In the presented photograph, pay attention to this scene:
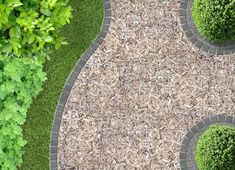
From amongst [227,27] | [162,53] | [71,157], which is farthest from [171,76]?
[71,157]

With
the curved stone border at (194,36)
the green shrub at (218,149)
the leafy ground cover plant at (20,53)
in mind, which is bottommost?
the green shrub at (218,149)

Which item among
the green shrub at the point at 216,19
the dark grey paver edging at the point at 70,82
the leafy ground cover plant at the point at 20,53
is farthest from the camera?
the dark grey paver edging at the point at 70,82

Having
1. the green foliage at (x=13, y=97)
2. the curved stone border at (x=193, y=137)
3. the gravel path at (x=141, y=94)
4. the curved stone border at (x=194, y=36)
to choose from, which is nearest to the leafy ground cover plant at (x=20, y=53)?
the green foliage at (x=13, y=97)

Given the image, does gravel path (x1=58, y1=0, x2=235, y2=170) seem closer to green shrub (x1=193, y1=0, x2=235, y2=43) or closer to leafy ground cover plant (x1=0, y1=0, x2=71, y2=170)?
green shrub (x1=193, y1=0, x2=235, y2=43)

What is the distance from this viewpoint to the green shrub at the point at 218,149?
28.2 feet

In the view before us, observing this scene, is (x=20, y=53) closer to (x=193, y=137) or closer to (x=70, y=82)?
(x=70, y=82)

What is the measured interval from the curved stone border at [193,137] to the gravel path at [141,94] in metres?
0.10

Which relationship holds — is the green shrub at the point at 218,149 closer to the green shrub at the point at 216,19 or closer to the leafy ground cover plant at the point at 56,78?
the green shrub at the point at 216,19

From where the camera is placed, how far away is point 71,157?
981 cm

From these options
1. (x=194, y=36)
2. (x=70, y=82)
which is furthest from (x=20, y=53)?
(x=194, y=36)

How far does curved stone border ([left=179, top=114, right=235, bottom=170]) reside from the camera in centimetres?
945

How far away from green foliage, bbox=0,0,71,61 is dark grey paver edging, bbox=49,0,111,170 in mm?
1919

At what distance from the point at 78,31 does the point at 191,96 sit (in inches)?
90.1

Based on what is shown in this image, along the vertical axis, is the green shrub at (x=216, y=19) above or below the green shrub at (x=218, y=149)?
above
